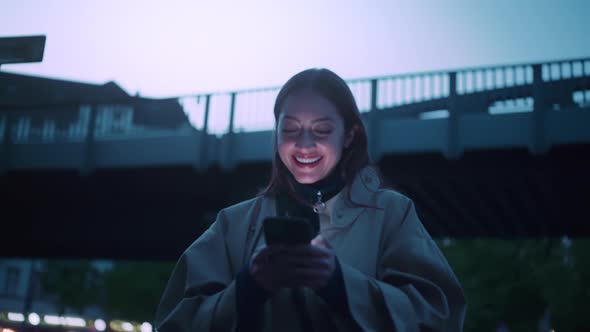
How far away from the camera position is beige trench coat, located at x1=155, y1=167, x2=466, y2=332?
6.41 ft

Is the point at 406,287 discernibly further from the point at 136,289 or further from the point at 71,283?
the point at 71,283

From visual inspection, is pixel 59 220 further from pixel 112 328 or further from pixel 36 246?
pixel 112 328

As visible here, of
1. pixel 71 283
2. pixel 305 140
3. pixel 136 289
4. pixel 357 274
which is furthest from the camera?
pixel 71 283

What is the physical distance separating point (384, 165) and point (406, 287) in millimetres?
10986

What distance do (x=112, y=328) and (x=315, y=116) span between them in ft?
41.7

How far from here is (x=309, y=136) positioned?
7.54 feet

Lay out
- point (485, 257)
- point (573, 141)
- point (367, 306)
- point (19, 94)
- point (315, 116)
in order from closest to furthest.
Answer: point (367, 306), point (315, 116), point (573, 141), point (19, 94), point (485, 257)

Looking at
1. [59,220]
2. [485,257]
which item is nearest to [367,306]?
[59,220]

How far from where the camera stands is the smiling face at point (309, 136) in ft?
7.55

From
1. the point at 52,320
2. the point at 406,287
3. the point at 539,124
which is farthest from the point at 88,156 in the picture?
the point at 406,287

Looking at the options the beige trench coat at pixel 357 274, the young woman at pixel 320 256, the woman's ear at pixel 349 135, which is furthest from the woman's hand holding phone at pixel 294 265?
the woman's ear at pixel 349 135

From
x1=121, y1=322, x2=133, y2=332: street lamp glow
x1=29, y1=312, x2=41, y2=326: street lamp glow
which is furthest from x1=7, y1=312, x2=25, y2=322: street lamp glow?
x1=121, y1=322, x2=133, y2=332: street lamp glow

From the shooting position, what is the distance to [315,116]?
7.59 ft

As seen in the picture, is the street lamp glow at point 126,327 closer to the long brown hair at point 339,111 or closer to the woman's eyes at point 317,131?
the long brown hair at point 339,111
